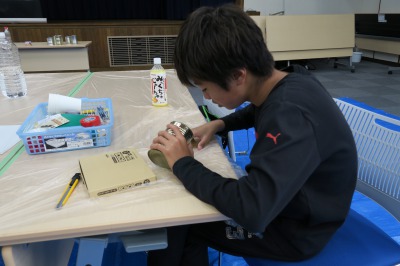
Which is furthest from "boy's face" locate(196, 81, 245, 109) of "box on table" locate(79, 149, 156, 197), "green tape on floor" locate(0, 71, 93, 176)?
"green tape on floor" locate(0, 71, 93, 176)

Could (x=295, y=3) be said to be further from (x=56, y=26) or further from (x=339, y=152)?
(x=339, y=152)

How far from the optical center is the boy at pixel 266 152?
644 millimetres

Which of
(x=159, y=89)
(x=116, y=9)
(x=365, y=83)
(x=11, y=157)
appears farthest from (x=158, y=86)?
(x=116, y=9)

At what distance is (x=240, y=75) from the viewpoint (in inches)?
29.3

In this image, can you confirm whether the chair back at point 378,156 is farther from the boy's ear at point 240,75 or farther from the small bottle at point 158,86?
the small bottle at point 158,86

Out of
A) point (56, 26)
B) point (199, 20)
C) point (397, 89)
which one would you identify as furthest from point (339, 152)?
point (56, 26)

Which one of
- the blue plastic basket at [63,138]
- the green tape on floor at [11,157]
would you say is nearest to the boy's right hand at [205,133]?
the blue plastic basket at [63,138]

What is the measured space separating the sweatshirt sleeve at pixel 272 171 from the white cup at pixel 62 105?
71 cm

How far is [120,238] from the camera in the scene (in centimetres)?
75

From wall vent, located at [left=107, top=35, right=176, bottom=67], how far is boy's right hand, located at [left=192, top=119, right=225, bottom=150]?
4238 millimetres

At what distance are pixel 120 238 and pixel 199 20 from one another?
0.53 metres

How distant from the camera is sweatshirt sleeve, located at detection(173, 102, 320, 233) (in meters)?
0.63

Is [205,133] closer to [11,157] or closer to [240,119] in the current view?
[240,119]

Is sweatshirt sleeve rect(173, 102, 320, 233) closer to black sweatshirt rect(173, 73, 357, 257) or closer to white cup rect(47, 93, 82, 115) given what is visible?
black sweatshirt rect(173, 73, 357, 257)
